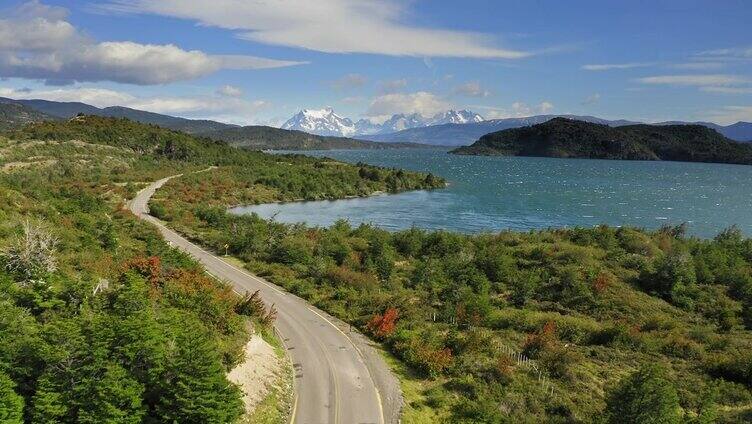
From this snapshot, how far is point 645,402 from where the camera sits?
65.6 ft

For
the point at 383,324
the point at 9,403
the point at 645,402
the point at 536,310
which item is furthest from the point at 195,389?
the point at 536,310

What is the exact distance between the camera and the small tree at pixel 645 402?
64.6 feet

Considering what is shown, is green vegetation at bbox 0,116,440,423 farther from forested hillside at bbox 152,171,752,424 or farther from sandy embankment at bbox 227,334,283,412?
forested hillside at bbox 152,171,752,424

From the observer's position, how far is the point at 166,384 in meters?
17.7

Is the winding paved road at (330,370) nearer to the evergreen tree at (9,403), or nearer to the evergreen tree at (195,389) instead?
the evergreen tree at (195,389)

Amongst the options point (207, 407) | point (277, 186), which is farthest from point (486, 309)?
point (277, 186)

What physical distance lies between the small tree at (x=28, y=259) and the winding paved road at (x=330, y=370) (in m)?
12.6

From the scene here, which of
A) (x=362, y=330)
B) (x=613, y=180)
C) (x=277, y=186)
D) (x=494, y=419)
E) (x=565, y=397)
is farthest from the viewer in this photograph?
(x=613, y=180)

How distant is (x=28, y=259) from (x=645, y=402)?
27.5 meters

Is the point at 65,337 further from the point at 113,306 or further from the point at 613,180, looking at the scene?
the point at 613,180

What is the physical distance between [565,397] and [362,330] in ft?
41.7

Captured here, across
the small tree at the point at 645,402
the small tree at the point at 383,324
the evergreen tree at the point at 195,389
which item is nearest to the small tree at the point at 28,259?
the evergreen tree at the point at 195,389

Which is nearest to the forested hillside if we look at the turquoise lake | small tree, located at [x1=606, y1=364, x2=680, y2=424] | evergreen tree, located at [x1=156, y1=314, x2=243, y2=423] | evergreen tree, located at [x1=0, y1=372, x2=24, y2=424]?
small tree, located at [x1=606, y1=364, x2=680, y2=424]

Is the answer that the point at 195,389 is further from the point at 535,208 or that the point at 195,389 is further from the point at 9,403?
the point at 535,208
